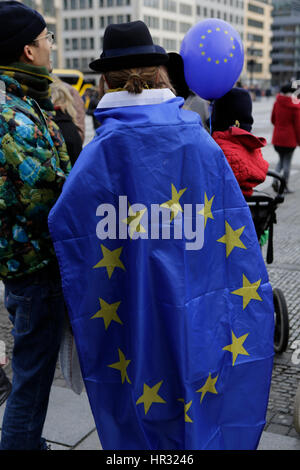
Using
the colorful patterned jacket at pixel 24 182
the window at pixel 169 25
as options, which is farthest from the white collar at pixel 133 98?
the window at pixel 169 25

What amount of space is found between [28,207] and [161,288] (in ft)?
1.87

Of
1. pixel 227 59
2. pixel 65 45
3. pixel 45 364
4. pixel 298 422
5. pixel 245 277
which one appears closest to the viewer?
pixel 245 277

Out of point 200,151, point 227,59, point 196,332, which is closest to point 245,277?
point 196,332

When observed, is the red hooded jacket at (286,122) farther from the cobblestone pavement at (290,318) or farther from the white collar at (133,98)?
the white collar at (133,98)

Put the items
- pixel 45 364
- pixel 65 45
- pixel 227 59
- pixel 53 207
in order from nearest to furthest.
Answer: pixel 53 207, pixel 45 364, pixel 227 59, pixel 65 45

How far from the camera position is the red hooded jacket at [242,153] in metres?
3.30

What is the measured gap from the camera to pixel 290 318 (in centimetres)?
463

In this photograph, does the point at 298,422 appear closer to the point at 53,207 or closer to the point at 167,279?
the point at 167,279

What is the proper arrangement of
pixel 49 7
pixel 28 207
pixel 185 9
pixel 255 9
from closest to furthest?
pixel 28 207 < pixel 49 7 < pixel 185 9 < pixel 255 9

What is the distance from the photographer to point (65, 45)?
98.1 meters

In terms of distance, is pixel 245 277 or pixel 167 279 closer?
pixel 167 279

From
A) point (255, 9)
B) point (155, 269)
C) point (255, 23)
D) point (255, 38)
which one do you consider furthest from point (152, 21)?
point (155, 269)

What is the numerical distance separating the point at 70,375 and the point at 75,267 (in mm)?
615

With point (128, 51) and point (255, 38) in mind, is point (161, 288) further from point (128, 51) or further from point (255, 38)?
point (255, 38)
